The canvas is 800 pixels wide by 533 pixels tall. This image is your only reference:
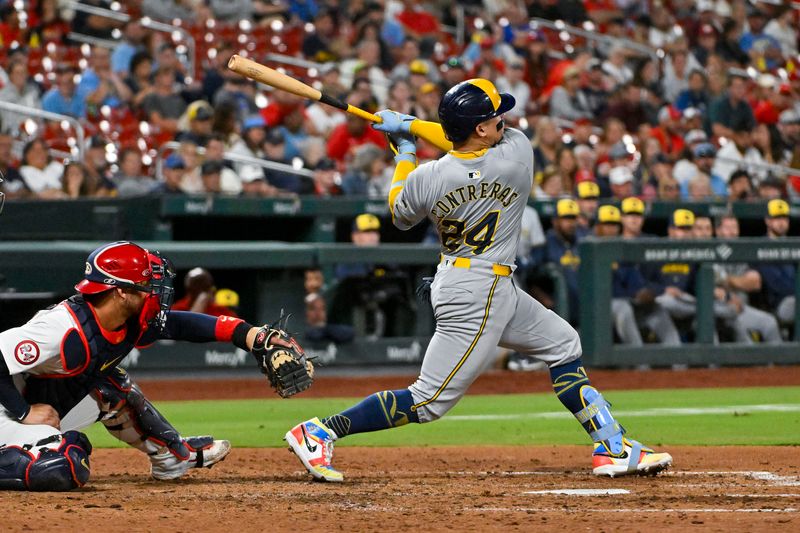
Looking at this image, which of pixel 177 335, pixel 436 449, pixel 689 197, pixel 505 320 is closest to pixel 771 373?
pixel 689 197

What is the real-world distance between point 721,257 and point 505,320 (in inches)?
276

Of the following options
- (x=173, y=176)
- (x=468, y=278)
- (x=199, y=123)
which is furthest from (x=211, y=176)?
(x=468, y=278)

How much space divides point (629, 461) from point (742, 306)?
721cm

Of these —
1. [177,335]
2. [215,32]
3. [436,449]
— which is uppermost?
[215,32]

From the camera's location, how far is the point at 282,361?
18.2 ft

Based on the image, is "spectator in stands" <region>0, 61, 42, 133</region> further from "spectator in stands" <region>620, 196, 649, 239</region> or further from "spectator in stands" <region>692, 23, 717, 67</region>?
"spectator in stands" <region>692, 23, 717, 67</region>

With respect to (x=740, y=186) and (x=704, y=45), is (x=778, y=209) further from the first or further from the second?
(x=704, y=45)

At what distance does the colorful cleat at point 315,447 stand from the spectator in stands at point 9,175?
680cm

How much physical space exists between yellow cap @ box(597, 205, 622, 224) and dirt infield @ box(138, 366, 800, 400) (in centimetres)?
139

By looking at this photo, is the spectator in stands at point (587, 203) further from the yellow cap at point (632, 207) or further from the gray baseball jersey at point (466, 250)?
the gray baseball jersey at point (466, 250)

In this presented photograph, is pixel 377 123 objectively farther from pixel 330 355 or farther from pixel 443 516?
pixel 330 355

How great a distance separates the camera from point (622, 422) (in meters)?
8.40

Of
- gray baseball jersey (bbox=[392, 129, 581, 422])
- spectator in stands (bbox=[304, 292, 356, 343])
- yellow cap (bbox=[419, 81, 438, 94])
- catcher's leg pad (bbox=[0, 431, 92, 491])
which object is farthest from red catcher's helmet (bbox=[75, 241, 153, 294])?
yellow cap (bbox=[419, 81, 438, 94])

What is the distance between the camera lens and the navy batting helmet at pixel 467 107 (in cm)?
562
